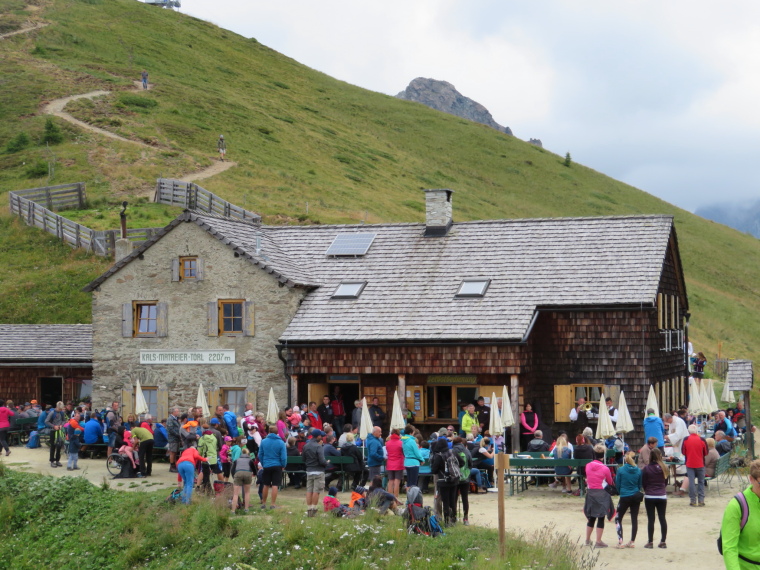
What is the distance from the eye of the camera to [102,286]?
96.2 feet

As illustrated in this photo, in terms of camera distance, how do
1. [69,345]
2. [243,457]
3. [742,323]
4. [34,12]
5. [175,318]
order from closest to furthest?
[243,457]
[175,318]
[69,345]
[742,323]
[34,12]

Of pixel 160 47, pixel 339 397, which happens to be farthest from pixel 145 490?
pixel 160 47

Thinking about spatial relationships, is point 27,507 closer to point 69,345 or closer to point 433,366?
point 433,366

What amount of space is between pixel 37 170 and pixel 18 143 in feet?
19.4

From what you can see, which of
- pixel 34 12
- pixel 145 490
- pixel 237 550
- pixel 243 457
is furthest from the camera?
pixel 34 12

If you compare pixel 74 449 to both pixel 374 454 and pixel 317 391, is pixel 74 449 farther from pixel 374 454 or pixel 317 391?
pixel 374 454

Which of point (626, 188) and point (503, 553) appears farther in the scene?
point (626, 188)

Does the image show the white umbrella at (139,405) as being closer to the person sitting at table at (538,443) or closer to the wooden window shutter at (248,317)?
the wooden window shutter at (248,317)

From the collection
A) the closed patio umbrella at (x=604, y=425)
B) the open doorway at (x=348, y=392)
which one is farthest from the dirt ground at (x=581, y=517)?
the open doorway at (x=348, y=392)

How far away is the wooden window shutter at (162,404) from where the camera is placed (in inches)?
1121

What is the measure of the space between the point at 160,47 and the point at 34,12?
38.6 ft

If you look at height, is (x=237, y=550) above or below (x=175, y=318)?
below

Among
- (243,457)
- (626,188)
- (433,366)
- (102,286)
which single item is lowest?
(243,457)

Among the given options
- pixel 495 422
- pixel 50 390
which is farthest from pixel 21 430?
pixel 495 422
